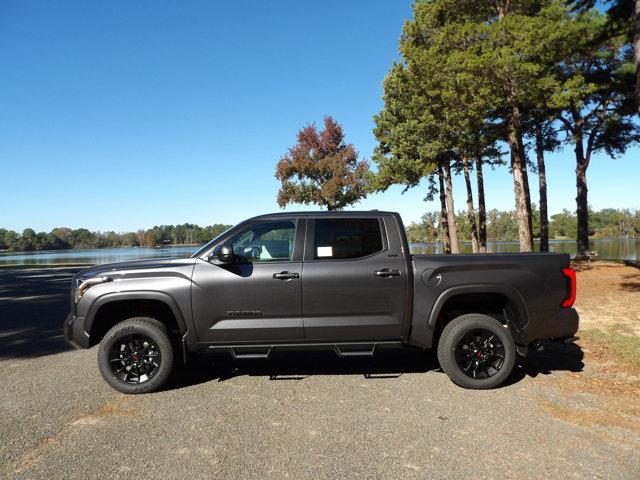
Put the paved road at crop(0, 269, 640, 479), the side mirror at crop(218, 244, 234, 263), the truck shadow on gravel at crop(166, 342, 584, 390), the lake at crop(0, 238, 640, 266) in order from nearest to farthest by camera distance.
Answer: the paved road at crop(0, 269, 640, 479)
the side mirror at crop(218, 244, 234, 263)
the truck shadow on gravel at crop(166, 342, 584, 390)
the lake at crop(0, 238, 640, 266)

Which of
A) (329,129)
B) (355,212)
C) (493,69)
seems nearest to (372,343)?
(355,212)

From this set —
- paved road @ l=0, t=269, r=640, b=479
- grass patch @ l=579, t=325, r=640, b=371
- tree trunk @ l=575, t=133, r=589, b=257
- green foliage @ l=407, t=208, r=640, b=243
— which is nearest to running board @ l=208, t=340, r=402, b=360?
paved road @ l=0, t=269, r=640, b=479

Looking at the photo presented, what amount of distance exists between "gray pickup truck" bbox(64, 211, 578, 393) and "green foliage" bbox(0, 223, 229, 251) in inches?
4382

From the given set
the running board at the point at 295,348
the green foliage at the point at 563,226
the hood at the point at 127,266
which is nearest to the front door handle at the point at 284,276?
the running board at the point at 295,348

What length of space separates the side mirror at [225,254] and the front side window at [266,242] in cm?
22

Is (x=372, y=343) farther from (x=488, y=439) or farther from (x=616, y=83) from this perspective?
(x=616, y=83)

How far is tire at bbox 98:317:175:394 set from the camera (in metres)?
4.45

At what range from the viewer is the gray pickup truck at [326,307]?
4.42 m

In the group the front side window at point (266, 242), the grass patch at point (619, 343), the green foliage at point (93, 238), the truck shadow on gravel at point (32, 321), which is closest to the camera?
the front side window at point (266, 242)

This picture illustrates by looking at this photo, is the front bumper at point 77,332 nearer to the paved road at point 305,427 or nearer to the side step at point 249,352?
the paved road at point 305,427

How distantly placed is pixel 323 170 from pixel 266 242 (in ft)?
97.5

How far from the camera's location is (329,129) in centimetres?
3500

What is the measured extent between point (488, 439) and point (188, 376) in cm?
346

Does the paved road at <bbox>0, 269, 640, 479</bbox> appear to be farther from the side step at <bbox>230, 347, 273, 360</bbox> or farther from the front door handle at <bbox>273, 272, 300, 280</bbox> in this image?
the front door handle at <bbox>273, 272, 300, 280</bbox>
